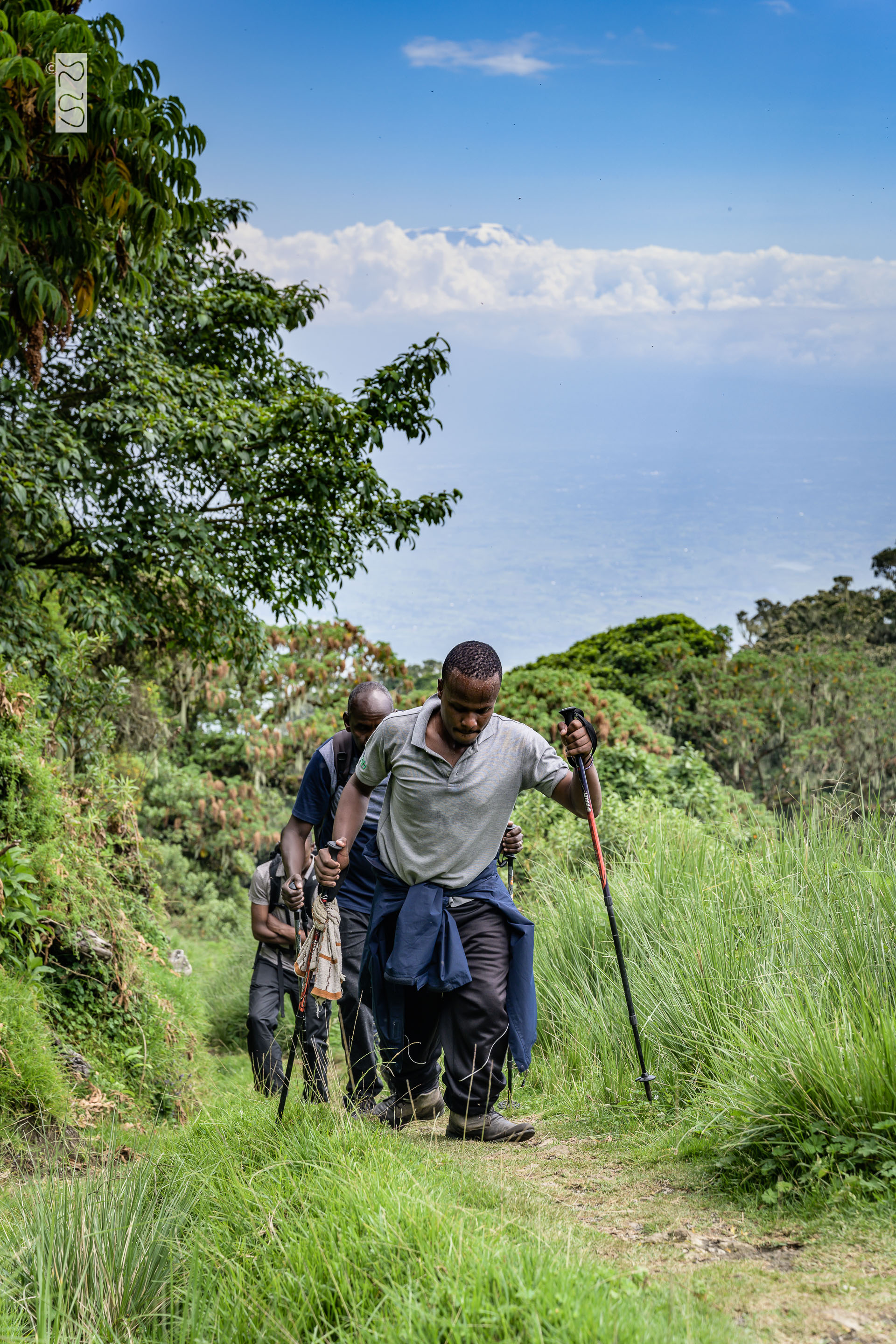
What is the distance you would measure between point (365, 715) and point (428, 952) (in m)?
1.31

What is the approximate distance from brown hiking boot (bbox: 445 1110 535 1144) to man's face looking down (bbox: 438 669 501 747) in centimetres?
164

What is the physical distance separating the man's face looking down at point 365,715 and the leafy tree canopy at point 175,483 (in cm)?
474

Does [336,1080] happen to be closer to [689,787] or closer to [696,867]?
[696,867]

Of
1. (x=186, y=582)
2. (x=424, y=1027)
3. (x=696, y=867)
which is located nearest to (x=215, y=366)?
(x=186, y=582)

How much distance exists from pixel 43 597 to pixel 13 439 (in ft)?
5.63

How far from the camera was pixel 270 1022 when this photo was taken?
6.04m

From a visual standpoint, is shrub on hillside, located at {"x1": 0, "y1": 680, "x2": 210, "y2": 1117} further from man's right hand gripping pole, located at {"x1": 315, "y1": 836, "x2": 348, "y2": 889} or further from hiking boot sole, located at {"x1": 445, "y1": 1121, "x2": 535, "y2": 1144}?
hiking boot sole, located at {"x1": 445, "y1": 1121, "x2": 535, "y2": 1144}

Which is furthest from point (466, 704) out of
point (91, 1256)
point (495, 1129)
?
point (91, 1256)

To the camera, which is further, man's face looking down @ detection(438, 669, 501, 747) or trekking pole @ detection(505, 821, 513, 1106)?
trekking pole @ detection(505, 821, 513, 1106)

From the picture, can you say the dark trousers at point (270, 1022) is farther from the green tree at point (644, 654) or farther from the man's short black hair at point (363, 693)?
the green tree at point (644, 654)

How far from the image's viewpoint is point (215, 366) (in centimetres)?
1281

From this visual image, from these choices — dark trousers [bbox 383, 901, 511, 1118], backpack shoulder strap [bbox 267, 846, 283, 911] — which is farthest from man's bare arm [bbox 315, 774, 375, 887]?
backpack shoulder strap [bbox 267, 846, 283, 911]

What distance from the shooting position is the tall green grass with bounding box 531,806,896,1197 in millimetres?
3561

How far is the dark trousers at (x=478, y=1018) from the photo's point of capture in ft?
14.8
